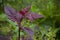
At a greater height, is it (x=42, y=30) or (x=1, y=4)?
(x=1, y=4)

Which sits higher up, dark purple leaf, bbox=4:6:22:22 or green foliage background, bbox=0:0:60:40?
dark purple leaf, bbox=4:6:22:22

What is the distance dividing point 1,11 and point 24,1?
11.4 inches

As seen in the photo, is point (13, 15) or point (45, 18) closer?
point (13, 15)

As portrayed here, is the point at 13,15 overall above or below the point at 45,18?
above

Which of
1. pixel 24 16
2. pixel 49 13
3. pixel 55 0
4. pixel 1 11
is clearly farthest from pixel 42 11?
pixel 24 16

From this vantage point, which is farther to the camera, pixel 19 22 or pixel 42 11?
pixel 42 11

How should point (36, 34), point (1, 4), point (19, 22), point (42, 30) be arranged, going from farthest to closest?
point (1, 4)
point (42, 30)
point (36, 34)
point (19, 22)

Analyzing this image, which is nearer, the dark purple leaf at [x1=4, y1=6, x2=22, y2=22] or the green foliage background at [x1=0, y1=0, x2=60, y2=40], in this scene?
the dark purple leaf at [x1=4, y1=6, x2=22, y2=22]

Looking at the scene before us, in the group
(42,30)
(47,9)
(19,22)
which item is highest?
(19,22)

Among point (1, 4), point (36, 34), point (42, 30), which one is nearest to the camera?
point (36, 34)

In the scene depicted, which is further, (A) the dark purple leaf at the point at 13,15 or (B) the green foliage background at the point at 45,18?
(B) the green foliage background at the point at 45,18

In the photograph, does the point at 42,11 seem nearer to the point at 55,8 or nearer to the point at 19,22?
the point at 55,8

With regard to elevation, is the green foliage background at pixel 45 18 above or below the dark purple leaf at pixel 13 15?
below

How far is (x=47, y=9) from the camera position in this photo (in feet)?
5.24
